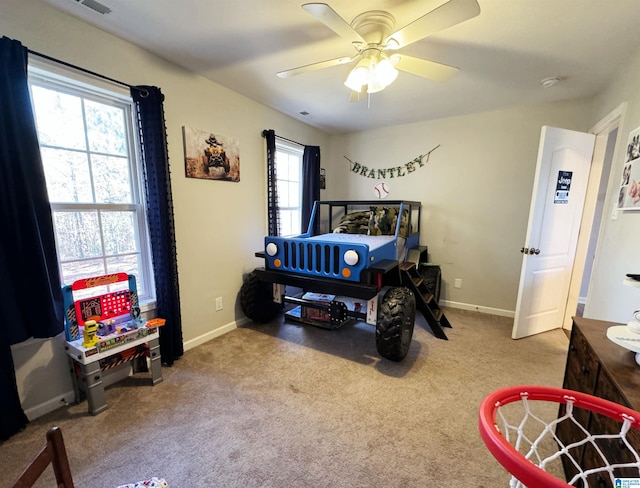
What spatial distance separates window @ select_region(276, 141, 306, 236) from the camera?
11.3 feet

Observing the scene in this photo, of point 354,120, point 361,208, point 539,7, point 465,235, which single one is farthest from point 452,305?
point 539,7

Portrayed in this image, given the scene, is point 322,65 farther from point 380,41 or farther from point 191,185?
point 191,185

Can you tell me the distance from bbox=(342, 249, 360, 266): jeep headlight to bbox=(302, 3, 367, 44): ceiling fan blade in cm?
135

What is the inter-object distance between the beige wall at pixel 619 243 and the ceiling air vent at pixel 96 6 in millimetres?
3313

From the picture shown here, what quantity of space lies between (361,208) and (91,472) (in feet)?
12.3

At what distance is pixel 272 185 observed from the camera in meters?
3.07

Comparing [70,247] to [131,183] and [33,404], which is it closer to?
[131,183]

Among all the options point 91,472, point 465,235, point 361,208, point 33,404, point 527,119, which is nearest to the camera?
point 91,472

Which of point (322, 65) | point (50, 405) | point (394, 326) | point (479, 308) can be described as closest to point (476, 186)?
point (479, 308)

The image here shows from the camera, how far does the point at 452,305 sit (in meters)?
3.56

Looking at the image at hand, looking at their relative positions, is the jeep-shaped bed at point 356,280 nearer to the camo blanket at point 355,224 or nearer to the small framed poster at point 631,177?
the camo blanket at point 355,224

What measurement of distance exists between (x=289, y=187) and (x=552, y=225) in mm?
2834

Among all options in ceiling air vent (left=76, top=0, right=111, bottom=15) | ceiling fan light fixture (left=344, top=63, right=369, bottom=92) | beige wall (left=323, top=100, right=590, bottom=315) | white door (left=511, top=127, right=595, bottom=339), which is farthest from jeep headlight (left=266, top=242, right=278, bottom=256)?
white door (left=511, top=127, right=595, bottom=339)

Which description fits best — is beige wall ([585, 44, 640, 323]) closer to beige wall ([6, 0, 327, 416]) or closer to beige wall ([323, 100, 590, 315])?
beige wall ([323, 100, 590, 315])
